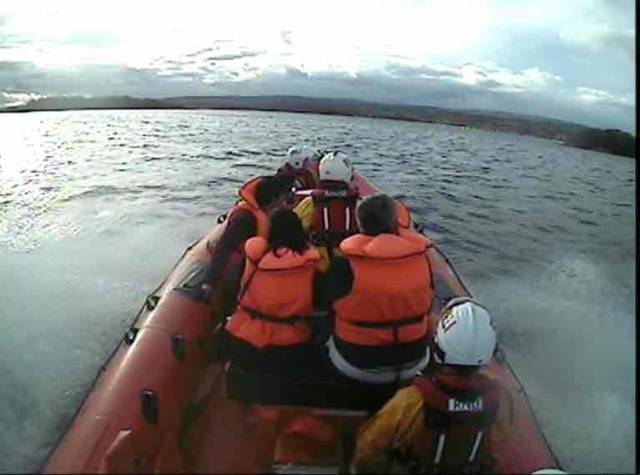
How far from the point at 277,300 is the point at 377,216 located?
0.46 metres

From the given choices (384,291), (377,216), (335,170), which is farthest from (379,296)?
(335,170)

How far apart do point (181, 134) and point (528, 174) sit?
10467 mm

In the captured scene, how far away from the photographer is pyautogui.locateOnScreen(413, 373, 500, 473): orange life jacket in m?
2.01

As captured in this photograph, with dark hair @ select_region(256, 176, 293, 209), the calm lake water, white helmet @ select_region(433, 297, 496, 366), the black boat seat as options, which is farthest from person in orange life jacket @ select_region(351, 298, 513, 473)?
dark hair @ select_region(256, 176, 293, 209)

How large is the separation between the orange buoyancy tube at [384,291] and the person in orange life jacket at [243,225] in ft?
3.24

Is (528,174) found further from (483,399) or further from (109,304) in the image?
(483,399)

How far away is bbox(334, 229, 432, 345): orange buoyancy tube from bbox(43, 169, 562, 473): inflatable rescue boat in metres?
0.23

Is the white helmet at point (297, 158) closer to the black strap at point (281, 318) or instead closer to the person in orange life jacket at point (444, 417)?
the black strap at point (281, 318)

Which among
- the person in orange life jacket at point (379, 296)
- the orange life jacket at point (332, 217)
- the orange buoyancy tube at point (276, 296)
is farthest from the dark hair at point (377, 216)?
the orange life jacket at point (332, 217)

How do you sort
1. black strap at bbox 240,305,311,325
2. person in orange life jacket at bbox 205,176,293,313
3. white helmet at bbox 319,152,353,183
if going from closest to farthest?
1. black strap at bbox 240,305,311,325
2. person in orange life jacket at bbox 205,176,293,313
3. white helmet at bbox 319,152,353,183

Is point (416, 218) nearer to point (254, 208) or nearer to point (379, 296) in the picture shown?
point (254, 208)

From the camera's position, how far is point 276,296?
2500 mm

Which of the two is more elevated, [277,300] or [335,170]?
[335,170]

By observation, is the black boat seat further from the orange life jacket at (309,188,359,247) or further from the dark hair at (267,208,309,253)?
the orange life jacket at (309,188,359,247)
